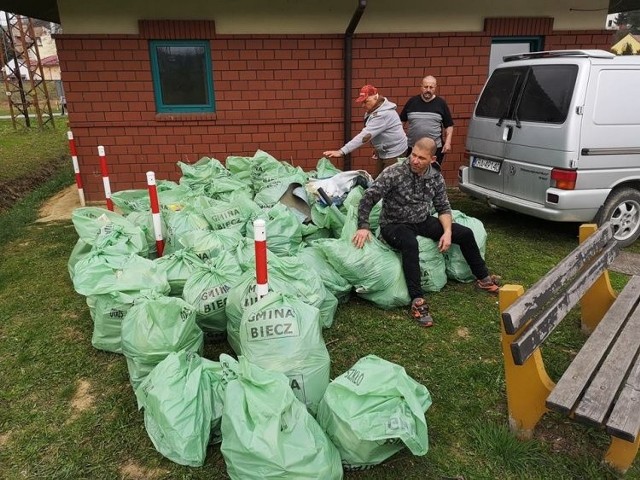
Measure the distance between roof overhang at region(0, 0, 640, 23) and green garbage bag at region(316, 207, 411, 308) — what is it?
6.05 meters

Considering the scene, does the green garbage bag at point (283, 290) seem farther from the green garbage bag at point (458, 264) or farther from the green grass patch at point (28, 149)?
the green grass patch at point (28, 149)

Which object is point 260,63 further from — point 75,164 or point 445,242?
point 445,242

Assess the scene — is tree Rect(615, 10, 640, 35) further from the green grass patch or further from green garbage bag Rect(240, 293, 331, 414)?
green garbage bag Rect(240, 293, 331, 414)

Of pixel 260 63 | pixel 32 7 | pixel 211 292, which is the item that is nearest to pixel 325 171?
pixel 260 63

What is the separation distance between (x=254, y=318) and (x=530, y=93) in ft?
13.3

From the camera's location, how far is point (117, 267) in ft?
Answer: 12.0

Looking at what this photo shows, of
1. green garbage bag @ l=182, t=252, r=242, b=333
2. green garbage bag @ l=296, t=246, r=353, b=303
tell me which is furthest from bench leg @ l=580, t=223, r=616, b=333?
green garbage bag @ l=182, t=252, r=242, b=333

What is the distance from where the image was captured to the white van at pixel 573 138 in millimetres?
4797

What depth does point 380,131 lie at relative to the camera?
5504 millimetres

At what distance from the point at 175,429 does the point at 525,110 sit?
15.1 ft

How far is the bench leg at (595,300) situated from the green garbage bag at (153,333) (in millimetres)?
2630

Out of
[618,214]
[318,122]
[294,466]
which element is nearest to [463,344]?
[294,466]

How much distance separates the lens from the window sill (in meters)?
7.23

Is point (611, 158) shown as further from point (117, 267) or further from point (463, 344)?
point (117, 267)
